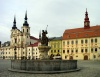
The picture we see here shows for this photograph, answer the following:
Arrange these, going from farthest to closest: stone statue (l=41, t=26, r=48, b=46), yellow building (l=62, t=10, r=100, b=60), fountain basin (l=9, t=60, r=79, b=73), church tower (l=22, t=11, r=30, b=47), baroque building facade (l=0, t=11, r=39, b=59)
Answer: church tower (l=22, t=11, r=30, b=47) < baroque building facade (l=0, t=11, r=39, b=59) < yellow building (l=62, t=10, r=100, b=60) < stone statue (l=41, t=26, r=48, b=46) < fountain basin (l=9, t=60, r=79, b=73)

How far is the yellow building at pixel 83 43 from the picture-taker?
62391mm

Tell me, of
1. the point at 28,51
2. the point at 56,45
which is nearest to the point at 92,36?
the point at 56,45

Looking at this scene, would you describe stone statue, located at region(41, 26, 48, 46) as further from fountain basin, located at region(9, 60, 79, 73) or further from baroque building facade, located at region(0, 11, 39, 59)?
baroque building facade, located at region(0, 11, 39, 59)

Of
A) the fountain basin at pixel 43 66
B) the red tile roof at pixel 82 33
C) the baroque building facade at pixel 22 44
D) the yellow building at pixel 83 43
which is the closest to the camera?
the fountain basin at pixel 43 66

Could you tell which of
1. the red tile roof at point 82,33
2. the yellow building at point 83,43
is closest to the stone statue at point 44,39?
the yellow building at point 83,43

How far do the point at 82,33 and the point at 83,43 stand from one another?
3692 mm

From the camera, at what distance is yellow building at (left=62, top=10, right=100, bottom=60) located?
205 feet

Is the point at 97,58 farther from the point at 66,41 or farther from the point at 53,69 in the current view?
the point at 53,69

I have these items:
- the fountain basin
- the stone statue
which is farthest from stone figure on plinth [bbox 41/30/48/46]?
the fountain basin

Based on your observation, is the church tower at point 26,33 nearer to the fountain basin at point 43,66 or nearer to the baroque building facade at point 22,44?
the baroque building facade at point 22,44

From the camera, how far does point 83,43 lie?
6538 cm

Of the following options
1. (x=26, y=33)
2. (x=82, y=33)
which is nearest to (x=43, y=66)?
(x=82, y=33)

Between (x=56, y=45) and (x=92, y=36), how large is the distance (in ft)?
58.9

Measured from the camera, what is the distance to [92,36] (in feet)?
207
